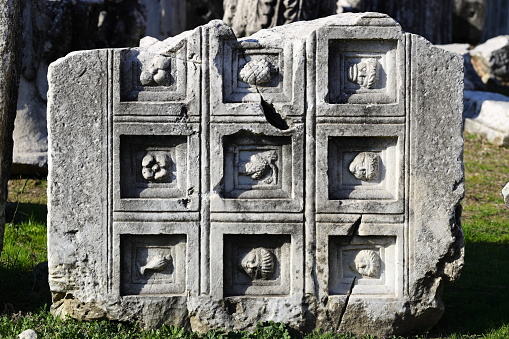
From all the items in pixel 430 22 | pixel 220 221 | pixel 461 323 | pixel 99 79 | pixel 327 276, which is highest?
pixel 430 22

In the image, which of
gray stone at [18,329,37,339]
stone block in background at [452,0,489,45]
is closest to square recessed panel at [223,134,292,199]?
gray stone at [18,329,37,339]

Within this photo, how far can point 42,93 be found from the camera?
8.05 metres

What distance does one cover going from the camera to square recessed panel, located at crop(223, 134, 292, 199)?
4.51 metres

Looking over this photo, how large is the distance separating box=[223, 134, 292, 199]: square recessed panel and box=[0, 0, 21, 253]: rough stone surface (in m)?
1.27

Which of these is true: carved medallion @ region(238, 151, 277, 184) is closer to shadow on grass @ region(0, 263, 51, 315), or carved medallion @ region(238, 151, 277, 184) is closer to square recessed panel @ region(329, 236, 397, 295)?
square recessed panel @ region(329, 236, 397, 295)

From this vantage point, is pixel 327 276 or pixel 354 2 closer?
pixel 327 276

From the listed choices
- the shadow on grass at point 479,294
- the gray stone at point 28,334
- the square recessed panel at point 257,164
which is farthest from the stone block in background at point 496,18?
the gray stone at point 28,334

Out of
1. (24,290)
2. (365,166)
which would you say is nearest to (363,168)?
(365,166)

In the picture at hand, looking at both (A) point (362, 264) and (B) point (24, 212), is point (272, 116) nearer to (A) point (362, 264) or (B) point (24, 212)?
(A) point (362, 264)

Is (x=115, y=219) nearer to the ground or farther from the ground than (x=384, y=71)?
nearer to the ground

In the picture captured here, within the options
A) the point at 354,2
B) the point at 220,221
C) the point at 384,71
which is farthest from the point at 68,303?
the point at 354,2

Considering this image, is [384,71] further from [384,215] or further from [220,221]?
[220,221]

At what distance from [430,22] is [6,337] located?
1276 centimetres

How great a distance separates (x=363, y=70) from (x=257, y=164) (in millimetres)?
775
